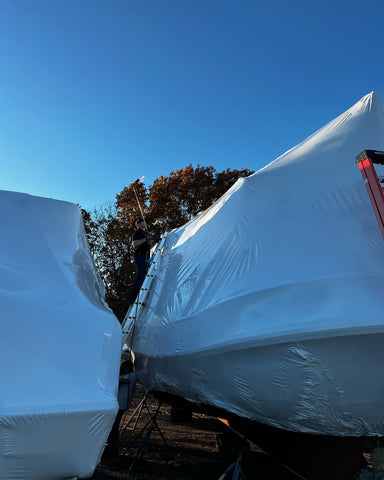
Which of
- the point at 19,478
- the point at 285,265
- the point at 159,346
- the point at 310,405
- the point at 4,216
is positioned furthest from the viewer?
the point at 159,346

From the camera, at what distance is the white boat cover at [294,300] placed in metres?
2.55

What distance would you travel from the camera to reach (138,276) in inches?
256

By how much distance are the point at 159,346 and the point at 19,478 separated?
6.77 feet

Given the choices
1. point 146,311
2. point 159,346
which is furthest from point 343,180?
point 146,311

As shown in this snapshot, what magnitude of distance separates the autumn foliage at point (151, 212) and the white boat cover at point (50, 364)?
1291cm

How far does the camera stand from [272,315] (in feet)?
8.87

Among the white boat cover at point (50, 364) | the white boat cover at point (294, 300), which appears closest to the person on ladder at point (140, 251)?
the white boat cover at point (294, 300)

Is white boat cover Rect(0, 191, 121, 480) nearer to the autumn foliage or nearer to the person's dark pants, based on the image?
the person's dark pants

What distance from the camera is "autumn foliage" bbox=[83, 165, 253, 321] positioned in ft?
54.1

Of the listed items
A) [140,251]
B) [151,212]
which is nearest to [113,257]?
[151,212]

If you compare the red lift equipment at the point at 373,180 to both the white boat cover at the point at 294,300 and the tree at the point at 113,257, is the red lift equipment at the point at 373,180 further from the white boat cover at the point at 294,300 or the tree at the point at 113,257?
the tree at the point at 113,257

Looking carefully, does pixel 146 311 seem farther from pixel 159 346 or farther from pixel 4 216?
pixel 4 216

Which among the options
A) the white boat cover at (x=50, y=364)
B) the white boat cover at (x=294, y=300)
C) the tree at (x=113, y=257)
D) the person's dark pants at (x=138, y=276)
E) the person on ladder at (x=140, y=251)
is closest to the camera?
the white boat cover at (x=50, y=364)

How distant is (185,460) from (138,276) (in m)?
3.21
